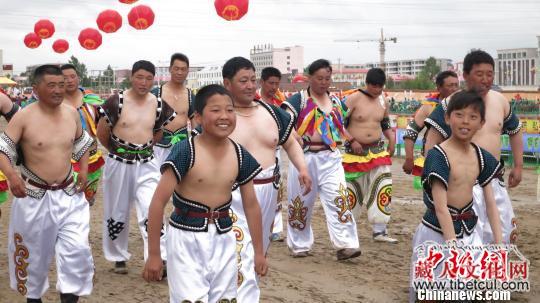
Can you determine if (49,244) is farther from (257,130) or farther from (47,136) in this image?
(257,130)

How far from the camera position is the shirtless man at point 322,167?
25.5ft

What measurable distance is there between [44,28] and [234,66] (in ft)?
67.5

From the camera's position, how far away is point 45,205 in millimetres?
5582

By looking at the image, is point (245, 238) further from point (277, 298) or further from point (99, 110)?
Answer: point (99, 110)

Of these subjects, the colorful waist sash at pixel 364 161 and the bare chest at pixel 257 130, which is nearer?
the bare chest at pixel 257 130

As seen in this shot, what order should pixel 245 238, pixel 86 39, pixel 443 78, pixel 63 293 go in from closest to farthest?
pixel 245 238, pixel 63 293, pixel 443 78, pixel 86 39

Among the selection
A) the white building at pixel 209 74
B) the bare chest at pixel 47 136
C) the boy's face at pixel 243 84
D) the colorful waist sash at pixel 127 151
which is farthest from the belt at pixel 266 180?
the white building at pixel 209 74

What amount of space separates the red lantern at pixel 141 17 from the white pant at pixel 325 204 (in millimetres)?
11857

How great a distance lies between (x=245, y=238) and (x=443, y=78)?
3.90 m

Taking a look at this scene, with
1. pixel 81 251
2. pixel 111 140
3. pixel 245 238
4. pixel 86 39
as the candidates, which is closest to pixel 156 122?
pixel 111 140

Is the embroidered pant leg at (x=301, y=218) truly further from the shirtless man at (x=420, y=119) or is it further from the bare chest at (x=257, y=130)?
the bare chest at (x=257, y=130)

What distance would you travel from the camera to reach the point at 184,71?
8484mm

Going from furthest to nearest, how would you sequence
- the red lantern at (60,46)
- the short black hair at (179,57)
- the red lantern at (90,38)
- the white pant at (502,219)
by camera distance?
the red lantern at (60,46) < the red lantern at (90,38) < the short black hair at (179,57) < the white pant at (502,219)

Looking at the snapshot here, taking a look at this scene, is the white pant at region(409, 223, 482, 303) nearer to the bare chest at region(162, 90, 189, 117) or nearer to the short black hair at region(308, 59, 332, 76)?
the short black hair at region(308, 59, 332, 76)
